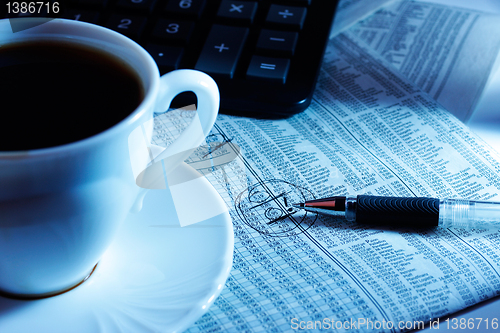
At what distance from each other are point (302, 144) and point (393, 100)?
13 cm

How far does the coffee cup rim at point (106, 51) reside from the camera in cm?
22

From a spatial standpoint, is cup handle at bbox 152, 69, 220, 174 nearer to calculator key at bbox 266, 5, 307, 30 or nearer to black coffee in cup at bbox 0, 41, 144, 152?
black coffee in cup at bbox 0, 41, 144, 152

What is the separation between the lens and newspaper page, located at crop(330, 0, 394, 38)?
2.04 feet

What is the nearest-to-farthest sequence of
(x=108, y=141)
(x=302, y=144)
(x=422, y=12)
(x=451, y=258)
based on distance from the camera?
(x=108, y=141), (x=451, y=258), (x=302, y=144), (x=422, y=12)

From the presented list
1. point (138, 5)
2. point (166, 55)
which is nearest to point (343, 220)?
point (166, 55)

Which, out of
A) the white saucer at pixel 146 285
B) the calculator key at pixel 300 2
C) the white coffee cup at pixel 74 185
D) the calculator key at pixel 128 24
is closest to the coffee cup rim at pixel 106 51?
the white coffee cup at pixel 74 185

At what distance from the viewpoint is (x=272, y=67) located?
48 centimetres

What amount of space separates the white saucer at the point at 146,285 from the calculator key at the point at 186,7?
0.29 metres

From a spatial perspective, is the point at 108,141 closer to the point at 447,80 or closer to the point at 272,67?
the point at 272,67

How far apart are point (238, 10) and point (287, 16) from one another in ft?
0.20

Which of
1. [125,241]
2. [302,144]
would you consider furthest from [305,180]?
[125,241]

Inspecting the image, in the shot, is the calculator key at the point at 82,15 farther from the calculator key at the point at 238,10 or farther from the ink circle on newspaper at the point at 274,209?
the ink circle on newspaper at the point at 274,209

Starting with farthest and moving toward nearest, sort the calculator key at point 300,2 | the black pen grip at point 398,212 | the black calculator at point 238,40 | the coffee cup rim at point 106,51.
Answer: the calculator key at point 300,2 < the black calculator at point 238,40 < the black pen grip at point 398,212 < the coffee cup rim at point 106,51

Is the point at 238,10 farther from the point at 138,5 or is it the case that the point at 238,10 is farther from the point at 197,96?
the point at 197,96
